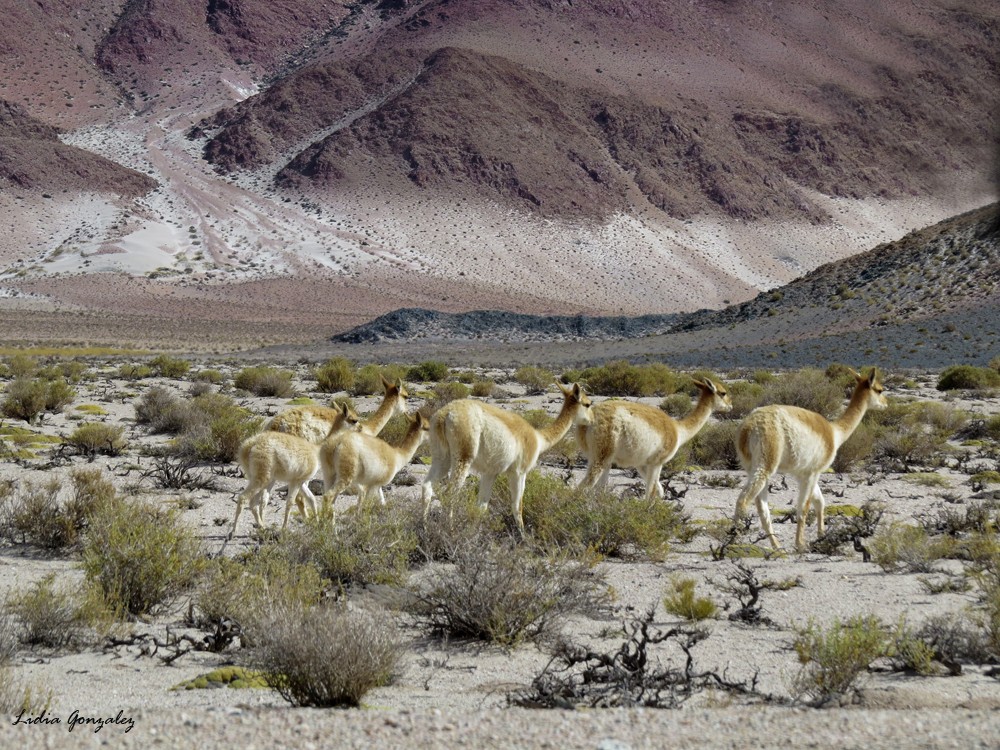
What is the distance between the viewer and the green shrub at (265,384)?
24422 millimetres

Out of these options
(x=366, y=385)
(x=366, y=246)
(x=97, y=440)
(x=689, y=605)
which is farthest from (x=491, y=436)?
(x=366, y=246)

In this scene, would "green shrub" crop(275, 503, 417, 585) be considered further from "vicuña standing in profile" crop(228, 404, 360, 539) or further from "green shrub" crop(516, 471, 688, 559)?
"green shrub" crop(516, 471, 688, 559)

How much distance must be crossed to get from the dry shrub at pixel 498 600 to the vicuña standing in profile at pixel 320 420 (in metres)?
3.66

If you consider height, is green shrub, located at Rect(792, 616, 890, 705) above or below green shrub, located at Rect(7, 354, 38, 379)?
below

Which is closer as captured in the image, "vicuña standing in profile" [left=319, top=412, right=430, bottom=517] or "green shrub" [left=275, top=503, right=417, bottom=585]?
"green shrub" [left=275, top=503, right=417, bottom=585]

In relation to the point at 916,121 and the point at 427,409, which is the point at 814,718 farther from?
the point at 916,121

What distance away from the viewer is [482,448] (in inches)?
358

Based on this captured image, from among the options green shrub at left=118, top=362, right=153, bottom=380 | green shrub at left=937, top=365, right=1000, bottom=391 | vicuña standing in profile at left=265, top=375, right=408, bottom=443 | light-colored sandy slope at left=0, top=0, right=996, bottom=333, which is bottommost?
vicuña standing in profile at left=265, top=375, right=408, bottom=443

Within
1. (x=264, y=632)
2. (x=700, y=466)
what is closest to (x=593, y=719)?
(x=264, y=632)

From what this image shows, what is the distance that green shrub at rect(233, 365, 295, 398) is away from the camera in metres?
24.4

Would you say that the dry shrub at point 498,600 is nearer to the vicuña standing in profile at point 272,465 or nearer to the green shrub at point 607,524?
the green shrub at point 607,524

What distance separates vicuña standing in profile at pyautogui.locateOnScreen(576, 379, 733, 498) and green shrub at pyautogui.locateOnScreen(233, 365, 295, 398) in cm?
1532

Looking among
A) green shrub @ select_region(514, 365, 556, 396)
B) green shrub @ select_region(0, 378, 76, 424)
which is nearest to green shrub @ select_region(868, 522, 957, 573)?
green shrub @ select_region(0, 378, 76, 424)

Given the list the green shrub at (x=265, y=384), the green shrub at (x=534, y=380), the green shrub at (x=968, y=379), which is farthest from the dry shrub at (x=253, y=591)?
the green shrub at (x=968, y=379)
